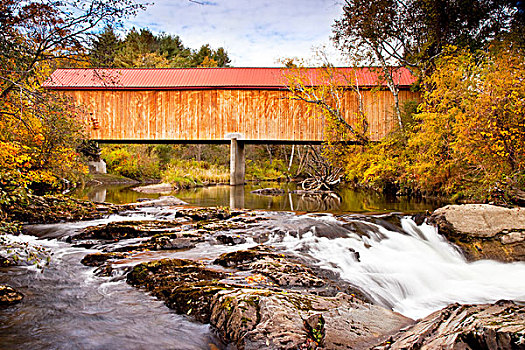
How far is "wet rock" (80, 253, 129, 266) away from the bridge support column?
1419 cm

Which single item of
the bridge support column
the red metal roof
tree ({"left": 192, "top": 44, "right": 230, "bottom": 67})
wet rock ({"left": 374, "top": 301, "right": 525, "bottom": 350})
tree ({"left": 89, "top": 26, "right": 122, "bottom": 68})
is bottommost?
wet rock ({"left": 374, "top": 301, "right": 525, "bottom": 350})

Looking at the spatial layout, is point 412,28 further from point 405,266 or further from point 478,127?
point 405,266

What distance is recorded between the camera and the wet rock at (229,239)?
6.27 metres

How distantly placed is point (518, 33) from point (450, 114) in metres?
2.89

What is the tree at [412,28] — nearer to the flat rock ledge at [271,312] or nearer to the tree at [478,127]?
the tree at [478,127]

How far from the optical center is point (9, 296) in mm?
3834

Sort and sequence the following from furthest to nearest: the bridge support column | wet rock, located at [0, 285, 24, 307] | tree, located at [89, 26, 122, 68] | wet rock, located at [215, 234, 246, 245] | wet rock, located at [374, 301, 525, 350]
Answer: the bridge support column, wet rock, located at [215, 234, 246, 245], tree, located at [89, 26, 122, 68], wet rock, located at [0, 285, 24, 307], wet rock, located at [374, 301, 525, 350]

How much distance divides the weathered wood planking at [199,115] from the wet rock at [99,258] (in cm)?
1430

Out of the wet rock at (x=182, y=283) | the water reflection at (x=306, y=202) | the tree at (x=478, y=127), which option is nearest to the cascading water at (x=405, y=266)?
the wet rock at (x=182, y=283)

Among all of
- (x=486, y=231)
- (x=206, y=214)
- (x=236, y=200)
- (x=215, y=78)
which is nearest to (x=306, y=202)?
(x=236, y=200)

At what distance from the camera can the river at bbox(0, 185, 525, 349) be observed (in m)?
3.17

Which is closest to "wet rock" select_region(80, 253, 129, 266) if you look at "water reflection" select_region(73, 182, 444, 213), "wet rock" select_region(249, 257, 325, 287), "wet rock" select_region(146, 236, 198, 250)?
"wet rock" select_region(146, 236, 198, 250)

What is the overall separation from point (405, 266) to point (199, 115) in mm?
15471

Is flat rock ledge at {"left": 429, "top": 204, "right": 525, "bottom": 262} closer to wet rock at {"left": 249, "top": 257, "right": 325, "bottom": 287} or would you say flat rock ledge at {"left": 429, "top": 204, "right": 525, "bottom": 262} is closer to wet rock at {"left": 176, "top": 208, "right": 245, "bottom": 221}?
wet rock at {"left": 249, "top": 257, "right": 325, "bottom": 287}
